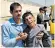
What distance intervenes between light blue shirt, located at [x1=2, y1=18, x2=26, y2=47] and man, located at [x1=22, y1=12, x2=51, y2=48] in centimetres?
8

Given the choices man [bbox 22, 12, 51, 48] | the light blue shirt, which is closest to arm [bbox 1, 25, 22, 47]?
the light blue shirt

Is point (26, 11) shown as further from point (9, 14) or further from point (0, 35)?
point (0, 35)

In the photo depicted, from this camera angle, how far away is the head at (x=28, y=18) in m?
1.81

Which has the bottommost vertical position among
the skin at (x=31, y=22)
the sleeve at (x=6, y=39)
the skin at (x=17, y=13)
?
the sleeve at (x=6, y=39)

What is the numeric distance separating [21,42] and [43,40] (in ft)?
0.75

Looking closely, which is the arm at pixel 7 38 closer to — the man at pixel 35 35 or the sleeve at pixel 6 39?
the sleeve at pixel 6 39

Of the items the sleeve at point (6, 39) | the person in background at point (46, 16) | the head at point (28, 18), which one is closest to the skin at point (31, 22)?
the head at point (28, 18)

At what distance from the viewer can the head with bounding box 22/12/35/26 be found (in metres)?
1.81

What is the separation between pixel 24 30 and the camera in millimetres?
1828

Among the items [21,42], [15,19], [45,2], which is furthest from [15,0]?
[21,42]

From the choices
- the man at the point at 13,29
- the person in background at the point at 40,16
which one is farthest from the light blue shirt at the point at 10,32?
the person in background at the point at 40,16

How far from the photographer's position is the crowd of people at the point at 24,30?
1.81 m

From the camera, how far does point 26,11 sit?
1813mm

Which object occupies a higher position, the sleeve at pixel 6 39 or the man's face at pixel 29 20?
the man's face at pixel 29 20
